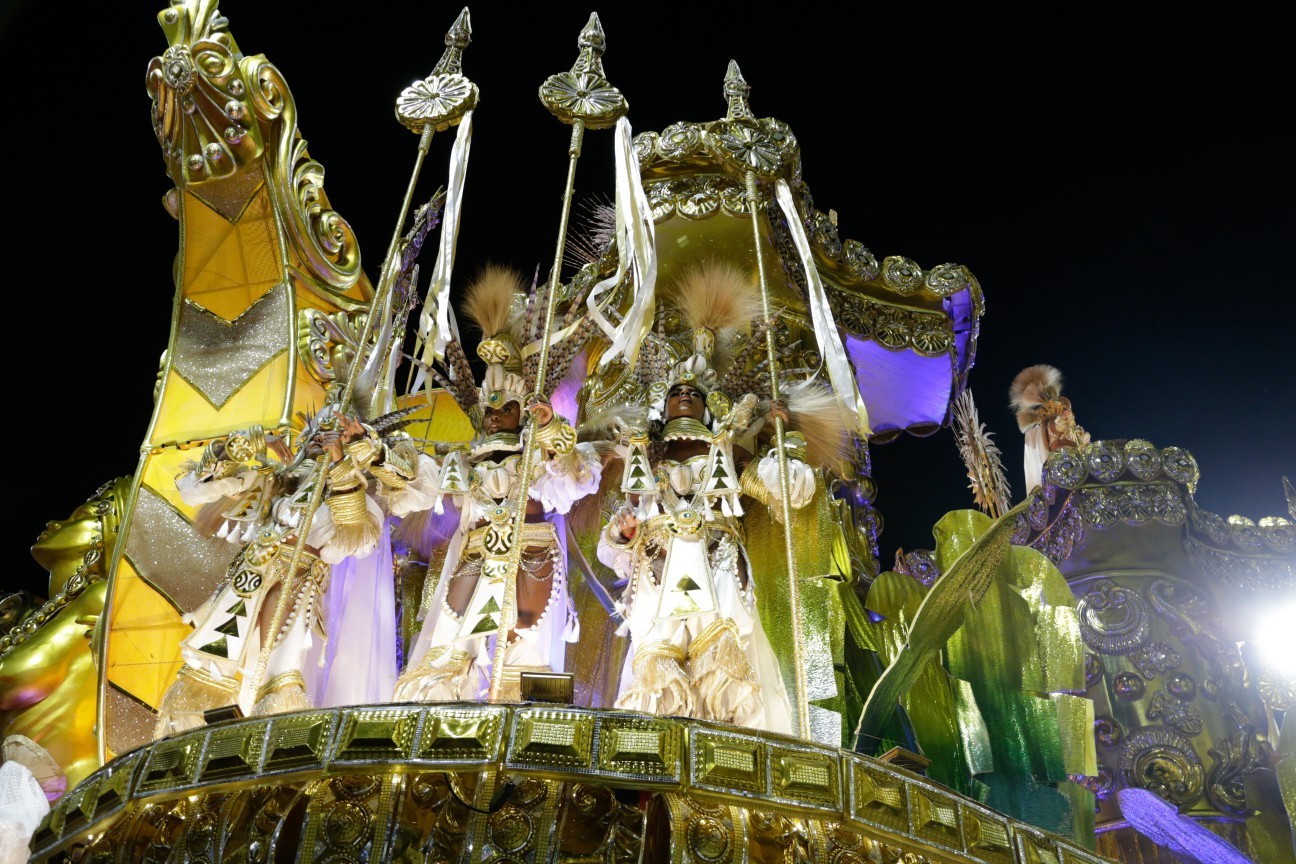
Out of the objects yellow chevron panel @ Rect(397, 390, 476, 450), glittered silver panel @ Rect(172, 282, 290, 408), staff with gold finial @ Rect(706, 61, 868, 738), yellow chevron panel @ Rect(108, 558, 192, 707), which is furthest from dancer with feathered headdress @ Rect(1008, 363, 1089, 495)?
yellow chevron panel @ Rect(108, 558, 192, 707)

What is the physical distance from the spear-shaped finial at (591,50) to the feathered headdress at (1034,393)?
2520 millimetres

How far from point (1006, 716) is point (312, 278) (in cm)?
366

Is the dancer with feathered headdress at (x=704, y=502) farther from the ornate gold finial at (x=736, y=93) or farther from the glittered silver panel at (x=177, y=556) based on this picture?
the glittered silver panel at (x=177, y=556)

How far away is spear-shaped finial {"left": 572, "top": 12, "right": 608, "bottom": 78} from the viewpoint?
557 centimetres

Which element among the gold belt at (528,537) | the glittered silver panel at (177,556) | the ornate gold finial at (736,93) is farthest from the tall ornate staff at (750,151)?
the glittered silver panel at (177,556)

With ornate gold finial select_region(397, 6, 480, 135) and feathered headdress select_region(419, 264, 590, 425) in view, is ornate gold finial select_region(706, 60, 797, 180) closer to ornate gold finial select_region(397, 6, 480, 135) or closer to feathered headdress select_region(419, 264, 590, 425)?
feathered headdress select_region(419, 264, 590, 425)

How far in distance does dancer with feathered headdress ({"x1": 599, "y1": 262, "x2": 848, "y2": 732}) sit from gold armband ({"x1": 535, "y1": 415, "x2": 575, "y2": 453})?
28 cm

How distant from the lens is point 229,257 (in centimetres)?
611

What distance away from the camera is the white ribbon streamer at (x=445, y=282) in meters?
5.17

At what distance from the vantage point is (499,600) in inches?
178

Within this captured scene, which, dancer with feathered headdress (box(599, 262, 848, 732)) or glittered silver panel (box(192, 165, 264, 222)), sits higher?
glittered silver panel (box(192, 165, 264, 222))

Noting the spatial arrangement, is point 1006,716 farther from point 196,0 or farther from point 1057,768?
point 196,0

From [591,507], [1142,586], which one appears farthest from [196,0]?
[1142,586]

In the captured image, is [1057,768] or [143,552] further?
[143,552]
